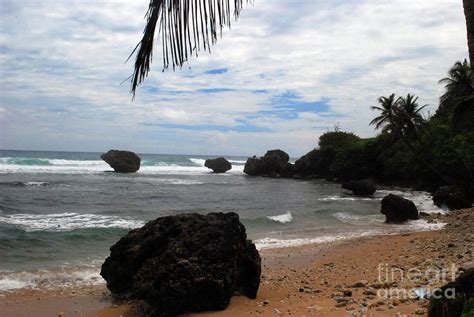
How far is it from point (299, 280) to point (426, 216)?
1368cm

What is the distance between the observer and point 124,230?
15.2 m

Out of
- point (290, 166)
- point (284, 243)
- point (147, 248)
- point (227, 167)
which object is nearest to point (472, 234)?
point (284, 243)

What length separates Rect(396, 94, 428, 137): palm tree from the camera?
Answer: 43.3 meters

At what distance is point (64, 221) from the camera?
17.2 meters

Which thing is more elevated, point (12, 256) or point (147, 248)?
point (147, 248)

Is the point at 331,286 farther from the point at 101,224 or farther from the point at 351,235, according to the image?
the point at 101,224

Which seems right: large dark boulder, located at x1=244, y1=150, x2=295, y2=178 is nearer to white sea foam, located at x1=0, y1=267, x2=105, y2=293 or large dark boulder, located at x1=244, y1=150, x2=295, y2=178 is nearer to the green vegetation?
the green vegetation

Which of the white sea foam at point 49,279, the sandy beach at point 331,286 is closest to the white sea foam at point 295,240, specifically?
the sandy beach at point 331,286

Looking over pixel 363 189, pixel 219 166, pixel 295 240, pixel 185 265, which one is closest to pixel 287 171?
pixel 219 166

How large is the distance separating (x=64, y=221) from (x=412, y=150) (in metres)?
34.8

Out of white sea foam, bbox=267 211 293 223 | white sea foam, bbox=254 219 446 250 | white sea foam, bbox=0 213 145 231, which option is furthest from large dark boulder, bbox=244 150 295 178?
white sea foam, bbox=0 213 145 231

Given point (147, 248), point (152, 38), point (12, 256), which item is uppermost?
point (152, 38)

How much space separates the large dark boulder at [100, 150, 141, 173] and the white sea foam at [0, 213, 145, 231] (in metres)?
40.8

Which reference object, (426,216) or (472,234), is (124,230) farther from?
(426,216)
